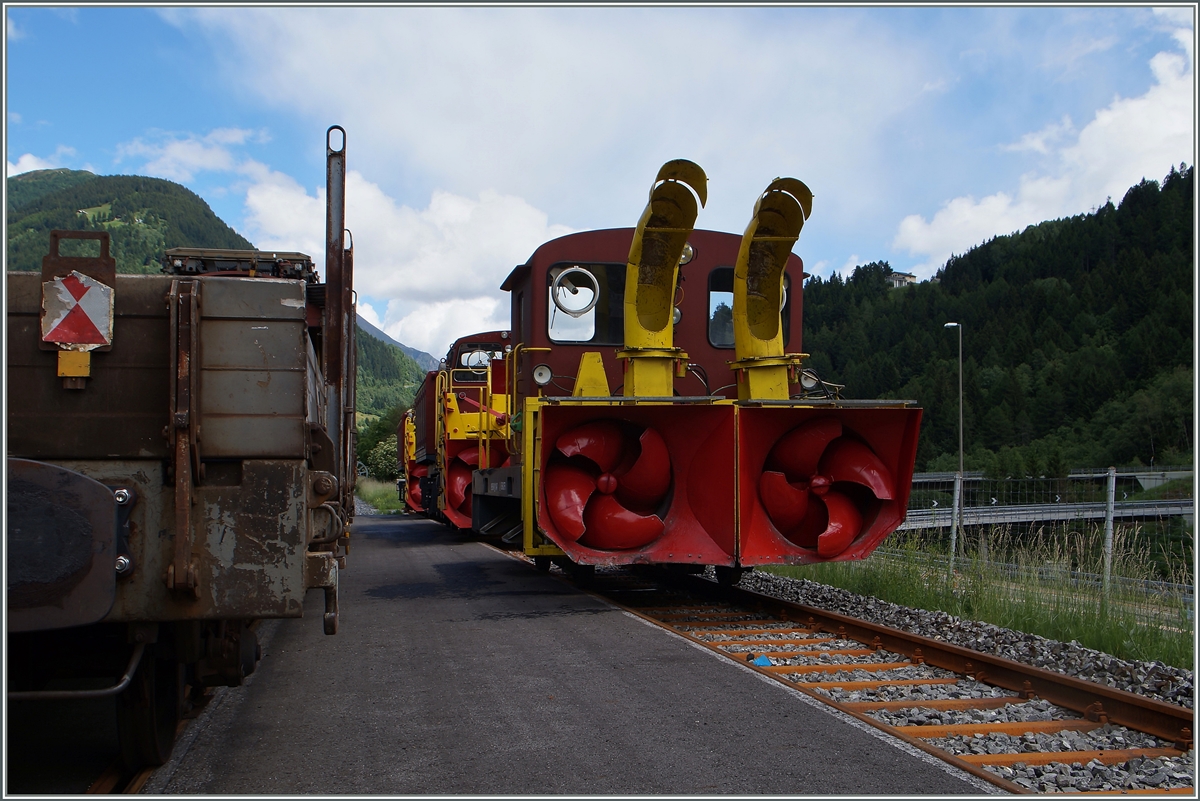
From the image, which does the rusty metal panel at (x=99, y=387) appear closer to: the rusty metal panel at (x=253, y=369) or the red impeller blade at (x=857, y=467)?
the rusty metal panel at (x=253, y=369)

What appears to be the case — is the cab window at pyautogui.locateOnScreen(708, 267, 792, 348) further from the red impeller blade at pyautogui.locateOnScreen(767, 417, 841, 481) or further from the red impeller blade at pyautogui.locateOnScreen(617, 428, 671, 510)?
the red impeller blade at pyautogui.locateOnScreen(617, 428, 671, 510)

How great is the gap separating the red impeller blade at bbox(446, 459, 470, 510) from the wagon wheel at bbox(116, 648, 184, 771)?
41.0ft

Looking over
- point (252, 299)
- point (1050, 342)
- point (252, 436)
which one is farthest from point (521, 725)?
point (1050, 342)

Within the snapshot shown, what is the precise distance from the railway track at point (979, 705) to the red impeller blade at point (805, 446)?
114cm

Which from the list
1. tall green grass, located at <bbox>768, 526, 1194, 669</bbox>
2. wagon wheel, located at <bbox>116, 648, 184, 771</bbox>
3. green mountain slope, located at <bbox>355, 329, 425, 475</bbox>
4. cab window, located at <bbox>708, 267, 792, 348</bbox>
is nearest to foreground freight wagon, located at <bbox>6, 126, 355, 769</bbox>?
wagon wheel, located at <bbox>116, 648, 184, 771</bbox>

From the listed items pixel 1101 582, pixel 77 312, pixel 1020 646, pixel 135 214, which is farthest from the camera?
pixel 135 214

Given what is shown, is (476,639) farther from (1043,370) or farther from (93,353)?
(1043,370)

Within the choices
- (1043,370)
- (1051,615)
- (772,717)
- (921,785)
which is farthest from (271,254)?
(1043,370)

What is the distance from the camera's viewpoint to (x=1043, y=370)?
78.9 meters

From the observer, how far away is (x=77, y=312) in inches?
123

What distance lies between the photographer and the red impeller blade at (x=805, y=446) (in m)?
7.30

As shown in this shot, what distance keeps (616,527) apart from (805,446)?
1695mm

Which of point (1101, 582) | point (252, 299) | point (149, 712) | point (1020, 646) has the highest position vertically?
point (252, 299)

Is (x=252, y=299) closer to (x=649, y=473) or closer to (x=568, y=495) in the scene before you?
(x=568, y=495)
